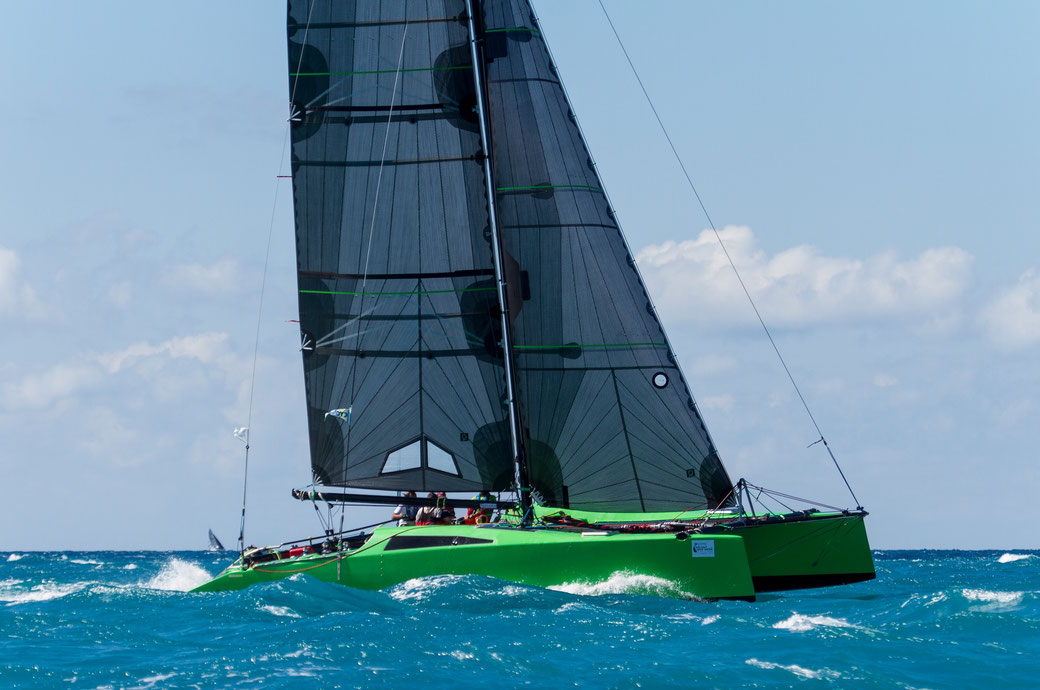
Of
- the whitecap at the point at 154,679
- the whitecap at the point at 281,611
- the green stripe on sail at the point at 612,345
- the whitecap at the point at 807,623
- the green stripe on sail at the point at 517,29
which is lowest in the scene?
the whitecap at the point at 154,679

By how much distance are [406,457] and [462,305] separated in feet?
8.91

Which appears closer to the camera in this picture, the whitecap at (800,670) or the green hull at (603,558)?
the whitecap at (800,670)

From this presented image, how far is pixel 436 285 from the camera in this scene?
20.0 m

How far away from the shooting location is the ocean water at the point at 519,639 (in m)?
11.4

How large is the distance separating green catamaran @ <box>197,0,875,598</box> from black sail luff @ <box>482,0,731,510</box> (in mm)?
29

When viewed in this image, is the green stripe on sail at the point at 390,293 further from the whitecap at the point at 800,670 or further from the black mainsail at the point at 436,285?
the whitecap at the point at 800,670

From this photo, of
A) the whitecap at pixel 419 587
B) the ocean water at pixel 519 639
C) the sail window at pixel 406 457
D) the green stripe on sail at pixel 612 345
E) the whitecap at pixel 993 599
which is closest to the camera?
the ocean water at pixel 519 639

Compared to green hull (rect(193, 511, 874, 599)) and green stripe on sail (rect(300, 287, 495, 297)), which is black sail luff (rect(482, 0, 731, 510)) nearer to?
green stripe on sail (rect(300, 287, 495, 297))

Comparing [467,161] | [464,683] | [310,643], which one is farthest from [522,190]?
[464,683]

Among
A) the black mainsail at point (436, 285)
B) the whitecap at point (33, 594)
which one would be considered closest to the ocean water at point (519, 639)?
the whitecap at point (33, 594)

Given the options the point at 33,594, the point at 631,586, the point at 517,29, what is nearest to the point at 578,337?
the point at 631,586

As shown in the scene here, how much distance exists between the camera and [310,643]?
13.2 meters

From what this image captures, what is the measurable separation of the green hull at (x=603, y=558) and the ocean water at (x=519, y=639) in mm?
241

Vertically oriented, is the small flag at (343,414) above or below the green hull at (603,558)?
above
